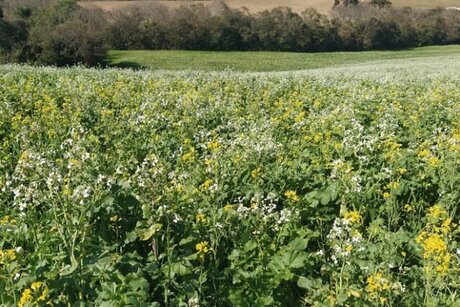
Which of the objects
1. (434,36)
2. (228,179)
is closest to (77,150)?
(228,179)

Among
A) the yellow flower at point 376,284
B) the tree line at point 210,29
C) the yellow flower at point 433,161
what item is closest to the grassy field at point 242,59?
the tree line at point 210,29

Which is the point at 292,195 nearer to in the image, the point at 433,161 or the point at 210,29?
the point at 433,161

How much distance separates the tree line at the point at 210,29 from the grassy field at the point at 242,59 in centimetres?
289

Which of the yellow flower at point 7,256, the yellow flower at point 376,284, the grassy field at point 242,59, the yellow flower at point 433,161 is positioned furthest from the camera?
the grassy field at point 242,59

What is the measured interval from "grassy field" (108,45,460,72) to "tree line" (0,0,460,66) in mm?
2893

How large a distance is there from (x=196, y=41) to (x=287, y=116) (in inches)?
1960

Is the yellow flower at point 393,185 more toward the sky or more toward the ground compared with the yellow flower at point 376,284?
more toward the sky

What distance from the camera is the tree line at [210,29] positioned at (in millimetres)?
44969

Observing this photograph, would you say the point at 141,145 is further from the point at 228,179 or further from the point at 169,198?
the point at 169,198

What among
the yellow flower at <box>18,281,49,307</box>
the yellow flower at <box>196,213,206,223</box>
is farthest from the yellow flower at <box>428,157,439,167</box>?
the yellow flower at <box>18,281,49,307</box>

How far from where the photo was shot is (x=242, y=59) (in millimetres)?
50625

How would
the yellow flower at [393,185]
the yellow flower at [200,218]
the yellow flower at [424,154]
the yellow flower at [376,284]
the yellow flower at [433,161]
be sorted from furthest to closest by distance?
the yellow flower at [424,154]
the yellow flower at [433,161]
the yellow flower at [393,185]
the yellow flower at [200,218]
the yellow flower at [376,284]

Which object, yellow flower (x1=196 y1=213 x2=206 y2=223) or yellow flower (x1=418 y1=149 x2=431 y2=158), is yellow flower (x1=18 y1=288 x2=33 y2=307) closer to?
yellow flower (x1=196 y1=213 x2=206 y2=223)

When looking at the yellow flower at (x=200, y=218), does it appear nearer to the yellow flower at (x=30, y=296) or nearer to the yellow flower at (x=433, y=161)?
the yellow flower at (x=30, y=296)
